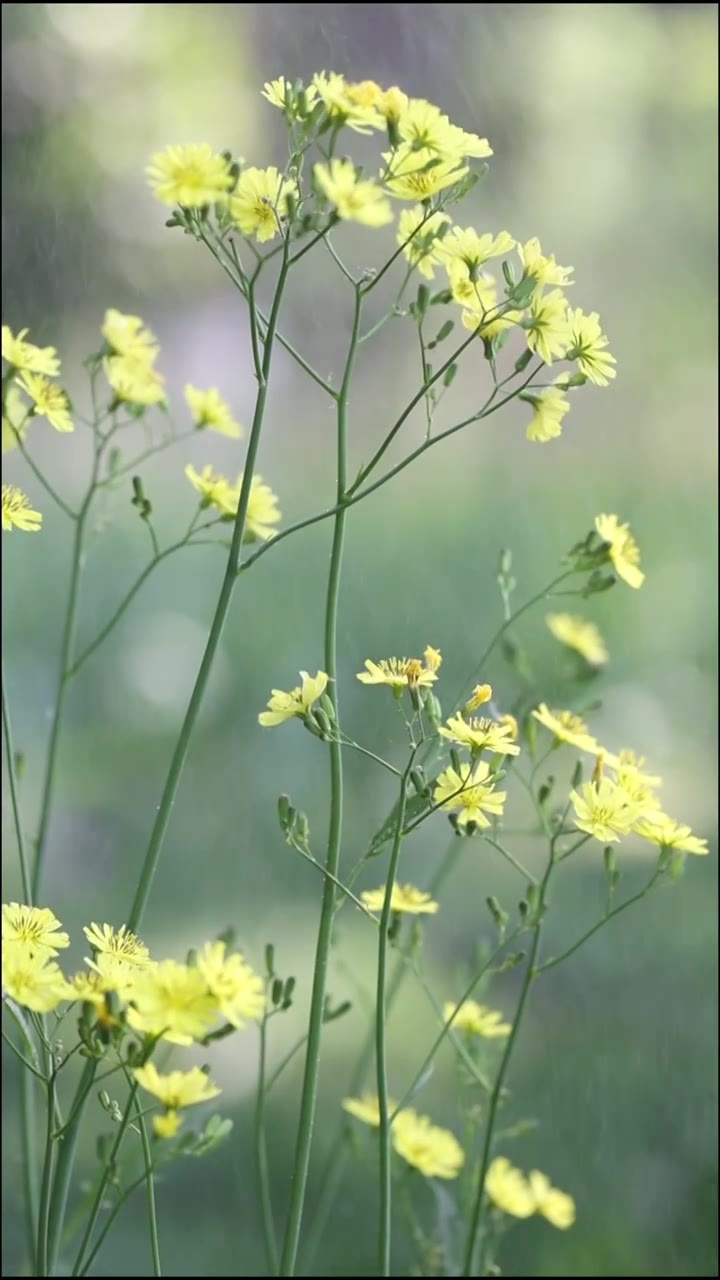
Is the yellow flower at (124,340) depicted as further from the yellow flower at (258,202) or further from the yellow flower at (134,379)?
the yellow flower at (258,202)

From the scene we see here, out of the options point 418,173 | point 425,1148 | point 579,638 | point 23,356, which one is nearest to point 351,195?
point 418,173

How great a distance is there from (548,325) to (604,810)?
0.64 feet

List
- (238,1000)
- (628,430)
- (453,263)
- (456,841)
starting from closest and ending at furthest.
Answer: (238,1000) < (453,263) < (456,841) < (628,430)

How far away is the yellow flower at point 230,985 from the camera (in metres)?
0.43

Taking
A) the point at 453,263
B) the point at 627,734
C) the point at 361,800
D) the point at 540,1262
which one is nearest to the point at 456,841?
the point at 361,800

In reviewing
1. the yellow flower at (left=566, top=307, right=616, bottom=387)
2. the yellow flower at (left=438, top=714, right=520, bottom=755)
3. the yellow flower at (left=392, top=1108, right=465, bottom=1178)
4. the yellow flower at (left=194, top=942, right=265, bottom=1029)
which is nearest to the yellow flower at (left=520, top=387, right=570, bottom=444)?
the yellow flower at (left=566, top=307, right=616, bottom=387)

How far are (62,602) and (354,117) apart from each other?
1.90ft

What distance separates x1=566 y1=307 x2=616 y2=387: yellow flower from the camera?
532 mm

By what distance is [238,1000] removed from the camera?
436 mm

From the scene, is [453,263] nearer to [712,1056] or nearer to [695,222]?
[695,222]

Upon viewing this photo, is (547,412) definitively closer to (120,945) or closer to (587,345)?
(587,345)

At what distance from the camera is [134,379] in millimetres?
676

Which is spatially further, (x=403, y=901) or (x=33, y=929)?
(x=403, y=901)

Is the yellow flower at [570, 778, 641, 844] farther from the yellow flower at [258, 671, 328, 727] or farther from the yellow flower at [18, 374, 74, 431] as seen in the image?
the yellow flower at [18, 374, 74, 431]
